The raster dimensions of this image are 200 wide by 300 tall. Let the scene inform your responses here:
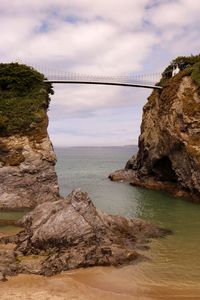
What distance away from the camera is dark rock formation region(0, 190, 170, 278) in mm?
25109

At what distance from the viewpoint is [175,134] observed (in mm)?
58781

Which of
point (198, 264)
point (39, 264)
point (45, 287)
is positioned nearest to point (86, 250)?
point (39, 264)

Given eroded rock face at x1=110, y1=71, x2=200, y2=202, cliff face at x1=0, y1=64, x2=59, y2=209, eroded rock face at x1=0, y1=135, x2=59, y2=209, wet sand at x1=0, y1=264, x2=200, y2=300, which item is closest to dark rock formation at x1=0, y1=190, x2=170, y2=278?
wet sand at x1=0, y1=264, x2=200, y2=300

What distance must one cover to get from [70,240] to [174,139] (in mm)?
35071

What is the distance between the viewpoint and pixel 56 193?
49250 millimetres

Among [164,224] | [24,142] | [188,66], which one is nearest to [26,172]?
[24,142]

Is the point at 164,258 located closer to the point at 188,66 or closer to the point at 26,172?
the point at 26,172

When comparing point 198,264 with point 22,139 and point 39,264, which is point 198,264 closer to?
point 39,264

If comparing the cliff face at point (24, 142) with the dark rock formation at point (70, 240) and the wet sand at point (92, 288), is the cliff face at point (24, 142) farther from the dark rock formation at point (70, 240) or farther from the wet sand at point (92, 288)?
the wet sand at point (92, 288)

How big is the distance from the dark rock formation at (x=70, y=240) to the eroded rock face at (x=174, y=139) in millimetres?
24649

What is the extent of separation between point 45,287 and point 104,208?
26.7 m

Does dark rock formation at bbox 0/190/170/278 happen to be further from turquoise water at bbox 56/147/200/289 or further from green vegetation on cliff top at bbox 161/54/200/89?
green vegetation on cliff top at bbox 161/54/200/89

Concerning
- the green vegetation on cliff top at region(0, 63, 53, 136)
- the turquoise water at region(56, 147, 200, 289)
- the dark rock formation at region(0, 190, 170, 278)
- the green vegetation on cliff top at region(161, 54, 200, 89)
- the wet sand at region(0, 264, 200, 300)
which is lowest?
the turquoise water at region(56, 147, 200, 289)

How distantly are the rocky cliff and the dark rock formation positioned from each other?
81.0 ft
